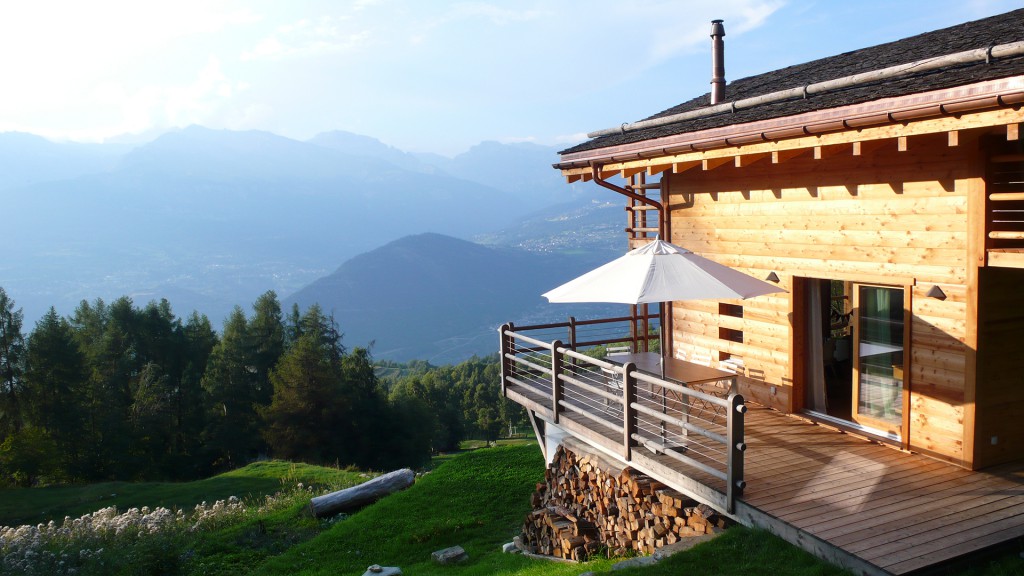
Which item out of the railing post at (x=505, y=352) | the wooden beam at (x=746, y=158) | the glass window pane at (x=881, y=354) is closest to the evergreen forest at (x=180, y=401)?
the railing post at (x=505, y=352)

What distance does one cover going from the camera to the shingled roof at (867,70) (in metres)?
6.07

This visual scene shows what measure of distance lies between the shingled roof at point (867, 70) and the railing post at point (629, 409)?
322 centimetres

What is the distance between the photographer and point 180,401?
48188 mm

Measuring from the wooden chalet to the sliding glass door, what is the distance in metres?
0.02

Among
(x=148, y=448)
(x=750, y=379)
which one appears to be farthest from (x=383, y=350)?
(x=750, y=379)

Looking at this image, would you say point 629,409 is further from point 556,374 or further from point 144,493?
point 144,493

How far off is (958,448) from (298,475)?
19.1 meters

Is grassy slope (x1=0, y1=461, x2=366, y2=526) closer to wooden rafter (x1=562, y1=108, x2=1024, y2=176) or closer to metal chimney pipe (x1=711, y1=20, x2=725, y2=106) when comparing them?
metal chimney pipe (x1=711, y1=20, x2=725, y2=106)

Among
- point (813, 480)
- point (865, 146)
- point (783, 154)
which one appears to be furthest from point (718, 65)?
point (813, 480)

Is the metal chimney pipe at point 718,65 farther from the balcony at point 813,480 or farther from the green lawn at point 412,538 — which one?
the green lawn at point 412,538

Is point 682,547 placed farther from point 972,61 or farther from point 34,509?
point 34,509

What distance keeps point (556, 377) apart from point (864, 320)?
381 centimetres

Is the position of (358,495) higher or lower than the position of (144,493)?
higher

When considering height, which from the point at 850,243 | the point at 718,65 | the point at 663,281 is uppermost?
the point at 718,65
